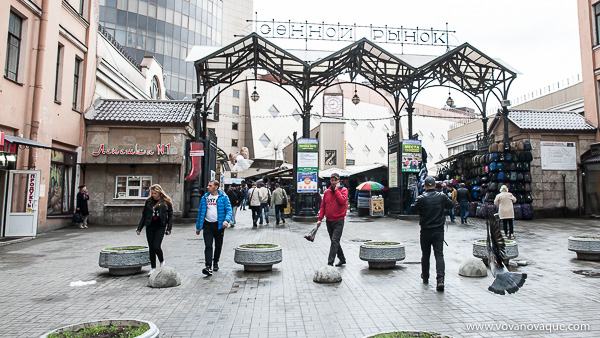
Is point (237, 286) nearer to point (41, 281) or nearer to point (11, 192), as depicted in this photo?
point (41, 281)

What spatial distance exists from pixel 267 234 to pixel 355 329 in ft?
31.8

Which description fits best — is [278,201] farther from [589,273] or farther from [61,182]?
[589,273]

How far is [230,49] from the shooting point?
19.4 m

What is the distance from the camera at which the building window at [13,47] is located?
13.0 metres

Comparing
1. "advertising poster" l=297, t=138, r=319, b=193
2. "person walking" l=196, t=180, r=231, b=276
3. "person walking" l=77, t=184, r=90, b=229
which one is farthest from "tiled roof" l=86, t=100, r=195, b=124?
"person walking" l=196, t=180, r=231, b=276

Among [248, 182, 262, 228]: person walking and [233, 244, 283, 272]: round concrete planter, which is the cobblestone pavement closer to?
[233, 244, 283, 272]: round concrete planter

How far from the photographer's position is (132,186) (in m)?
18.0

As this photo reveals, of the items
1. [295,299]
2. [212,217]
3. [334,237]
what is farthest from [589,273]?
[212,217]

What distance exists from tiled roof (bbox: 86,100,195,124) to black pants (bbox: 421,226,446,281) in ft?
44.9

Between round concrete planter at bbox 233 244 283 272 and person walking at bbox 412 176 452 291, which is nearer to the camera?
person walking at bbox 412 176 452 291

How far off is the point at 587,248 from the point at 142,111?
1747 centimetres

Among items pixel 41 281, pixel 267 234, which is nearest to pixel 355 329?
pixel 41 281

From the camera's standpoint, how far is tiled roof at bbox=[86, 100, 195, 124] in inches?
701

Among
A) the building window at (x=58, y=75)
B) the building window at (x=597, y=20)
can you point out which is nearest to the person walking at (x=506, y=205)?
the building window at (x=597, y=20)
